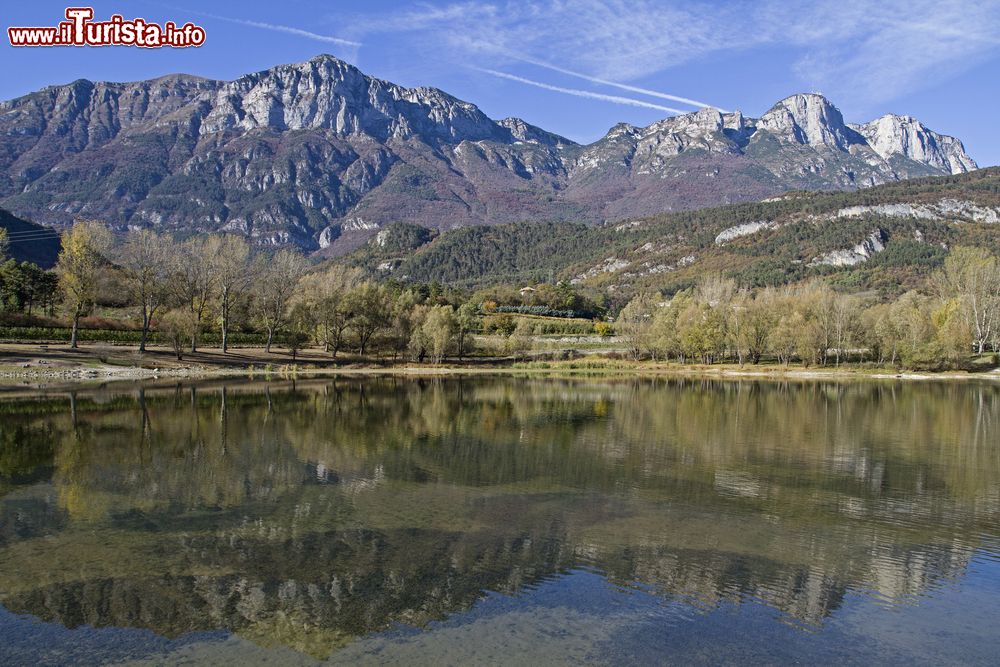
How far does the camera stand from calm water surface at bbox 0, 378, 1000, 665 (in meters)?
9.84

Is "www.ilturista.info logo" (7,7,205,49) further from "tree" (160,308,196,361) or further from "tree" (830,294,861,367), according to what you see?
"tree" (830,294,861,367)

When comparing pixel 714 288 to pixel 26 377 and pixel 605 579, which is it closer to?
pixel 26 377

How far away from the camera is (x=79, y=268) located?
65.8 m

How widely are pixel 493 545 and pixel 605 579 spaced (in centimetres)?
265

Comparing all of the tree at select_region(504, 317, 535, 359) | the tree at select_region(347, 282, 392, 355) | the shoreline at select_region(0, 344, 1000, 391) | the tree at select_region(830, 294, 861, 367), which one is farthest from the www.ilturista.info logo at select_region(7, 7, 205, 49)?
the tree at select_region(830, 294, 861, 367)

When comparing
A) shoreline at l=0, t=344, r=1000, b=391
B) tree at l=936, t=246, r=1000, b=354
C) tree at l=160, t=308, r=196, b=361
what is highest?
tree at l=936, t=246, r=1000, b=354

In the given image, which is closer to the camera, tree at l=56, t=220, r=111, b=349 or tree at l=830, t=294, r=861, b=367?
tree at l=56, t=220, r=111, b=349

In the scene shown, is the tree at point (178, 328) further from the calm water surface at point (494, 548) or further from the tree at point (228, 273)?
the calm water surface at point (494, 548)

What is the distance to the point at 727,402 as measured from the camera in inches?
1874

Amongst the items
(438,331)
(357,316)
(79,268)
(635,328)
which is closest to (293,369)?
(357,316)

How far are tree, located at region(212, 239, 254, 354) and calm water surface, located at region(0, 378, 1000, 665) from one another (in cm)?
4985

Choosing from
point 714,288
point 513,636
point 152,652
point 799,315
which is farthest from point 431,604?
point 714,288

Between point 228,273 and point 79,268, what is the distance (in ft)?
49.4

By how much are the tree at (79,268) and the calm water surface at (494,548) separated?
136 feet
